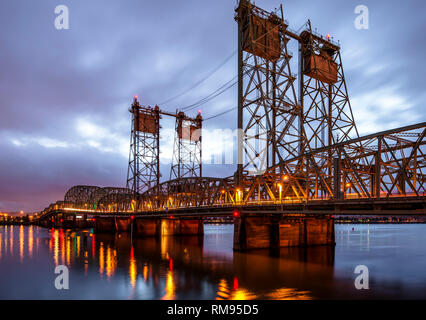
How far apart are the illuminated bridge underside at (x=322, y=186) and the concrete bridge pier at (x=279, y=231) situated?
123 inches

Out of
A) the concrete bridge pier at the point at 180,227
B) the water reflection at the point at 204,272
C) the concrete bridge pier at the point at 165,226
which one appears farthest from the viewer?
the concrete bridge pier at the point at 180,227

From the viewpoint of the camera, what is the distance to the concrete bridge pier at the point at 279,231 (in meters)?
40.2

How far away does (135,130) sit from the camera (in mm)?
Result: 74688

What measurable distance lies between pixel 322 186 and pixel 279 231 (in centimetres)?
1589

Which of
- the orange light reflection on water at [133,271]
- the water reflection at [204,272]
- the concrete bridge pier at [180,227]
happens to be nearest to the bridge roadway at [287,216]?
the concrete bridge pier at [180,227]

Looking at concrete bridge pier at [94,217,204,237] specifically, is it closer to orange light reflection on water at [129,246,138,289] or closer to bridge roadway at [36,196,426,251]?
bridge roadway at [36,196,426,251]

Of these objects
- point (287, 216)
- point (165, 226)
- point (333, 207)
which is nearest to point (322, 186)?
point (333, 207)

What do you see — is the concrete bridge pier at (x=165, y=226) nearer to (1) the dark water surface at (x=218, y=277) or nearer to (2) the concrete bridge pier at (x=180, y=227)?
(2) the concrete bridge pier at (x=180, y=227)

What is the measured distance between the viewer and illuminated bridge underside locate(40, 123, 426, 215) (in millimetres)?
23344

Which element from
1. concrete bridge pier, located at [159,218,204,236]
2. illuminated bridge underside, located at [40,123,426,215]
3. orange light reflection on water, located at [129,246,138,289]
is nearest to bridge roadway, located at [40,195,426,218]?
illuminated bridge underside, located at [40,123,426,215]

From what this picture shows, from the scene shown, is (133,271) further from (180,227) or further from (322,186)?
(180,227)

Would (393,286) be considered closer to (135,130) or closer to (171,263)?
(171,263)

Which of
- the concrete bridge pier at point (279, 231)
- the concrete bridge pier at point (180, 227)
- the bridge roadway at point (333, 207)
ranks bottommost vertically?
the concrete bridge pier at point (180, 227)
